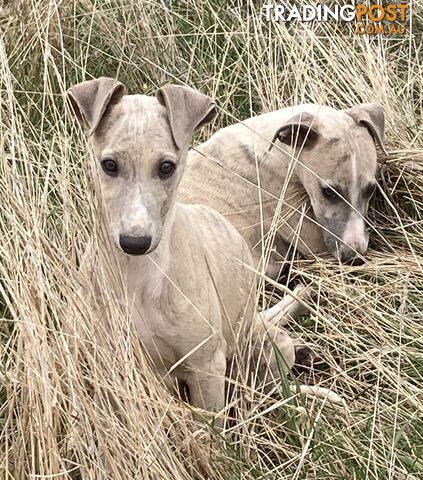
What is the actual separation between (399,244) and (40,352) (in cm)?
210

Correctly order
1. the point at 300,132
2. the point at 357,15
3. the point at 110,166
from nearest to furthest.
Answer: the point at 110,166
the point at 300,132
the point at 357,15

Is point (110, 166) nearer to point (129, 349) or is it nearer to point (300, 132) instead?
point (129, 349)

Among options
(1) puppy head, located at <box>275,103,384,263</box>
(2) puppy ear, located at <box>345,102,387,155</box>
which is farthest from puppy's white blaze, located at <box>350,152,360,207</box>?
(2) puppy ear, located at <box>345,102,387,155</box>

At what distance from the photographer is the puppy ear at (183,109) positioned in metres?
3.30

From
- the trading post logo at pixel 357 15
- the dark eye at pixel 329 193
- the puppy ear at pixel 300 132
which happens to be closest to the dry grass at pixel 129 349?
the dark eye at pixel 329 193

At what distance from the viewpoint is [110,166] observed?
3219 mm

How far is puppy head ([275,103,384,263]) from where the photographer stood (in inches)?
180

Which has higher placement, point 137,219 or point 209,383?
point 137,219

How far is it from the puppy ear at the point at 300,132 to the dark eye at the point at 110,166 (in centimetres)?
142

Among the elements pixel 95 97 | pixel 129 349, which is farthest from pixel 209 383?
pixel 95 97

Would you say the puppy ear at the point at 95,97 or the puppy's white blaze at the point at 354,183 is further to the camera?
the puppy's white blaze at the point at 354,183

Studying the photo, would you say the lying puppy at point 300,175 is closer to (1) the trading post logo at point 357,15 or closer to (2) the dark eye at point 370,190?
(2) the dark eye at point 370,190

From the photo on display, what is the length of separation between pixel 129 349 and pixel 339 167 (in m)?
1.76

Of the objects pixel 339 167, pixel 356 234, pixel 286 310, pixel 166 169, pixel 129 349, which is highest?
pixel 166 169
